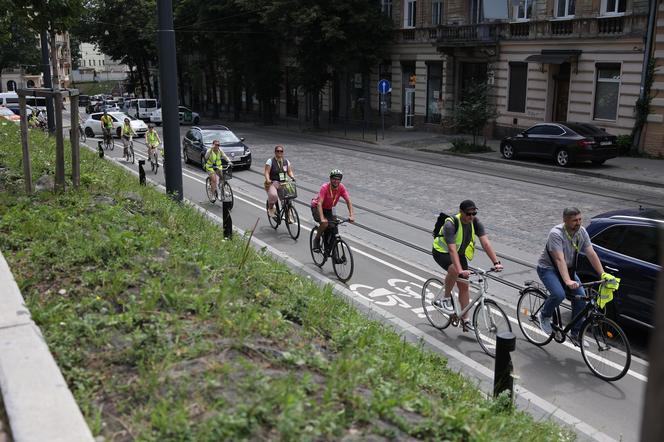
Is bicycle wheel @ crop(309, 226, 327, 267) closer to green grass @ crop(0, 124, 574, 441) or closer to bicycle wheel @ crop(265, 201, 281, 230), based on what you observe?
bicycle wheel @ crop(265, 201, 281, 230)

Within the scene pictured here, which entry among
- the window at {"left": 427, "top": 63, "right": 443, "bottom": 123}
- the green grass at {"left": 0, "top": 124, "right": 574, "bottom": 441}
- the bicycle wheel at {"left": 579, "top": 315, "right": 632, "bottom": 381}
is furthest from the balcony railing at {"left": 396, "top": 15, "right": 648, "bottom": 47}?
the green grass at {"left": 0, "top": 124, "right": 574, "bottom": 441}

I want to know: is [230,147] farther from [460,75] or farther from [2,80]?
[2,80]

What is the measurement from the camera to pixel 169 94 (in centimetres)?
1227

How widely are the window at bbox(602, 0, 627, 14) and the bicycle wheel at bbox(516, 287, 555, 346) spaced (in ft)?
69.7

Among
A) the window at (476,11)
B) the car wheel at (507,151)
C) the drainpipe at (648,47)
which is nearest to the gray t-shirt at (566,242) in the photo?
the car wheel at (507,151)

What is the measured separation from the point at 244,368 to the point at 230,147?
20.1m

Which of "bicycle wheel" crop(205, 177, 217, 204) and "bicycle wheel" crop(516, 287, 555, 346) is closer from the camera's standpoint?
"bicycle wheel" crop(516, 287, 555, 346)

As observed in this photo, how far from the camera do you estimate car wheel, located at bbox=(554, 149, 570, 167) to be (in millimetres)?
23578

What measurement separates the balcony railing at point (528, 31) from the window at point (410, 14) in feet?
1.33

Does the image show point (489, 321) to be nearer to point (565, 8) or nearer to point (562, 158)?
point (562, 158)

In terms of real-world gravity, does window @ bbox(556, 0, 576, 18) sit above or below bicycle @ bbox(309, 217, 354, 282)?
above

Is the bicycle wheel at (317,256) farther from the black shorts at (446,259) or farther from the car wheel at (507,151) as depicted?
the car wheel at (507,151)

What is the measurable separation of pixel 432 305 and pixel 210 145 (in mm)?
17215

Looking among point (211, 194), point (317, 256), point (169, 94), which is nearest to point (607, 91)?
point (211, 194)
